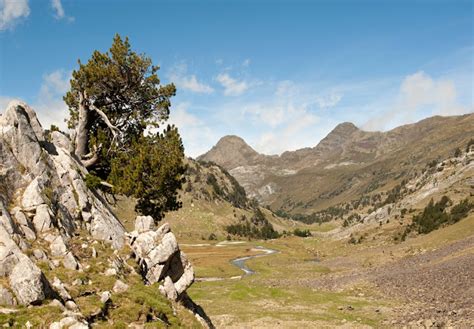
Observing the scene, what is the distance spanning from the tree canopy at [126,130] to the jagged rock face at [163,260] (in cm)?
A: 498

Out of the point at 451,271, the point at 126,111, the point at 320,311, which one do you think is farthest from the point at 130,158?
the point at 451,271

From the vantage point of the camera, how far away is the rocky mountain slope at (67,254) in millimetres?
18281

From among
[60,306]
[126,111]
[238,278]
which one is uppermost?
[126,111]

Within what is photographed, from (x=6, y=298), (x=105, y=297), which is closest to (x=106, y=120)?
(x=105, y=297)

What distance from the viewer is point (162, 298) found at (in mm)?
25938

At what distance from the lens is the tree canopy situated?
117 feet

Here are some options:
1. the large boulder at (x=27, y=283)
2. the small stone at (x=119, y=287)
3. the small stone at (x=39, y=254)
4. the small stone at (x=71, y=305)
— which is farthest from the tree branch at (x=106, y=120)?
the small stone at (x=71, y=305)

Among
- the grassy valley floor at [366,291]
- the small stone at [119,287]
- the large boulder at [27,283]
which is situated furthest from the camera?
the grassy valley floor at [366,291]

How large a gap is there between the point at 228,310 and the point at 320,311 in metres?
12.4

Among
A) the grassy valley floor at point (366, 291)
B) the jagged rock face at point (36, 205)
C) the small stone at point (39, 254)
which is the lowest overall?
the grassy valley floor at point (366, 291)

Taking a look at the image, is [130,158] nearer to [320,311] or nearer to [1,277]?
[1,277]

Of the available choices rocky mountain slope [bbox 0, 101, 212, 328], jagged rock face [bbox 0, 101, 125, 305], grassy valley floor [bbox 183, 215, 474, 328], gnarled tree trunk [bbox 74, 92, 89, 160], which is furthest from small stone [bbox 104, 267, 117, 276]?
grassy valley floor [bbox 183, 215, 474, 328]

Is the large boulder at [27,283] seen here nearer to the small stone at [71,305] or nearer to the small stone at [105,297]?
the small stone at [71,305]

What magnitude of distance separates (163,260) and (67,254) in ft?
27.9
